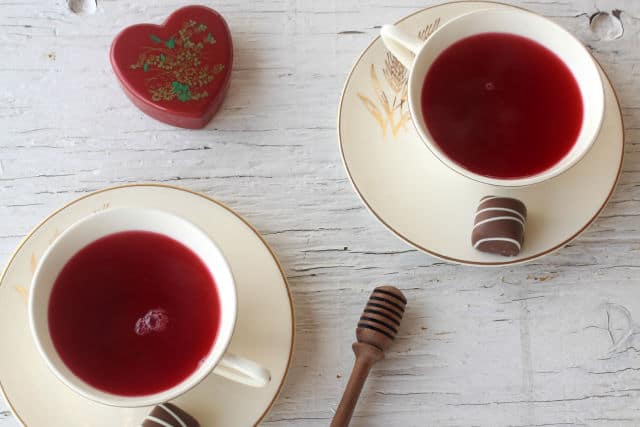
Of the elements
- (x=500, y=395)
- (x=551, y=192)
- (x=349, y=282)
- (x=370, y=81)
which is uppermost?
(x=370, y=81)

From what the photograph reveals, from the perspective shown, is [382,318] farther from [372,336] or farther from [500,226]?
[500,226]

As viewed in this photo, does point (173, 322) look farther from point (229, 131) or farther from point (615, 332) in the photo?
point (615, 332)

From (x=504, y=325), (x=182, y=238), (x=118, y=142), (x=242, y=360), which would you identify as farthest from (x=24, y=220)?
(x=504, y=325)

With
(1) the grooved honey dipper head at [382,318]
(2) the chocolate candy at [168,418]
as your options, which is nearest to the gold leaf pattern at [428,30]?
(1) the grooved honey dipper head at [382,318]

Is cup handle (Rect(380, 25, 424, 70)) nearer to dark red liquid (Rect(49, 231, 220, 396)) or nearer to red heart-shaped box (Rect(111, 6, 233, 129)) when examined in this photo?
red heart-shaped box (Rect(111, 6, 233, 129))

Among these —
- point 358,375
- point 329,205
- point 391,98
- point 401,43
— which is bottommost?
point 358,375

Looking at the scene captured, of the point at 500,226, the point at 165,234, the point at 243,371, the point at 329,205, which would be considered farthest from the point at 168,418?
the point at 500,226
